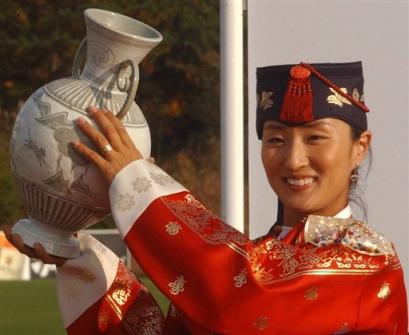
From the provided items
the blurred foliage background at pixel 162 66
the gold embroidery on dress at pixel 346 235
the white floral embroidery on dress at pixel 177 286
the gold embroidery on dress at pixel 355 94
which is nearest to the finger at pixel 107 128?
the white floral embroidery on dress at pixel 177 286

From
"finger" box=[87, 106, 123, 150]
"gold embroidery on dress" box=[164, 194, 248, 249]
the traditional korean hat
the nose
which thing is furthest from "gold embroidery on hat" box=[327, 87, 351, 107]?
"finger" box=[87, 106, 123, 150]

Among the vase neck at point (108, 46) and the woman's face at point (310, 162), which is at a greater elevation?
the vase neck at point (108, 46)

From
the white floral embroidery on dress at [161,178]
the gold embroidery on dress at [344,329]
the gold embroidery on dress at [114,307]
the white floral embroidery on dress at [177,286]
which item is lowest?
the gold embroidery on dress at [114,307]

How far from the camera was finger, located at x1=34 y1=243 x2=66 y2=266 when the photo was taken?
2932 mm

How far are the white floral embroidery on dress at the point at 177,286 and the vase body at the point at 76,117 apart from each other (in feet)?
0.74

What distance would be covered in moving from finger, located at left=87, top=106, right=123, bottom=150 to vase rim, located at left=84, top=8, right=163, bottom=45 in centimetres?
16

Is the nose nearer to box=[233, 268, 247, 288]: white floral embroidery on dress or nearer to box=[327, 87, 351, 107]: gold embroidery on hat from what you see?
box=[327, 87, 351, 107]: gold embroidery on hat

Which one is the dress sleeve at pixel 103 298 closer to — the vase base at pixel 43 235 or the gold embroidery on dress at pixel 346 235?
the vase base at pixel 43 235

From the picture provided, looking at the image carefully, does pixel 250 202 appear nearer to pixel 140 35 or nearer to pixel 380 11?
pixel 380 11

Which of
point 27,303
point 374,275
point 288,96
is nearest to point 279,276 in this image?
point 374,275

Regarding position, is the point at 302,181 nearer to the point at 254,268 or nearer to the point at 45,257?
the point at 254,268

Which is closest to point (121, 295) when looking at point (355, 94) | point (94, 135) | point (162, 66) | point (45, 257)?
point (45, 257)

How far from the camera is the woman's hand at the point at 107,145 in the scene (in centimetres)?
273

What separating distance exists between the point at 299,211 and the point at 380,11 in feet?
3.57
